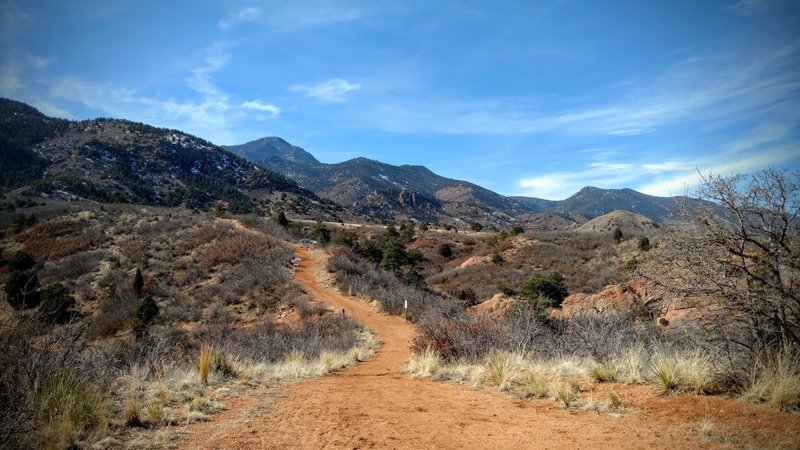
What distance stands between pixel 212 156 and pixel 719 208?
14751cm

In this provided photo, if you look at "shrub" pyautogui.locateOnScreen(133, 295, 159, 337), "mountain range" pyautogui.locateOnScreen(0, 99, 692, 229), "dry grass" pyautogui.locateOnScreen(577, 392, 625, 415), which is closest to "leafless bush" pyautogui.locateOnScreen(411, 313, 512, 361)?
"dry grass" pyautogui.locateOnScreen(577, 392, 625, 415)

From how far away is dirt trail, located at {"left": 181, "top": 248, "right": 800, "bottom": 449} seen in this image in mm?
4695

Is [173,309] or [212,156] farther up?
[212,156]

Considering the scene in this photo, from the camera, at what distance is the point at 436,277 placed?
1457 inches

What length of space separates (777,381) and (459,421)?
12.8ft

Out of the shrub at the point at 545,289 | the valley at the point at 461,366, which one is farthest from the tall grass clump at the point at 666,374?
the shrub at the point at 545,289

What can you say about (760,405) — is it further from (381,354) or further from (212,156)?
(212,156)

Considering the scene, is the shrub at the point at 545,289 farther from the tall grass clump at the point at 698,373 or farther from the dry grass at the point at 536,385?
the tall grass clump at the point at 698,373

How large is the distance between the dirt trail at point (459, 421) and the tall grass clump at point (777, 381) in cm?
22

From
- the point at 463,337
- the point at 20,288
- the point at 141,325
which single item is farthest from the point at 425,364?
the point at 20,288

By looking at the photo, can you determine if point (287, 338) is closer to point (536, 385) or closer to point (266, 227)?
point (536, 385)

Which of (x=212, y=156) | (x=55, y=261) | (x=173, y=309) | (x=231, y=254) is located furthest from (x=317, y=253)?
(x=212, y=156)

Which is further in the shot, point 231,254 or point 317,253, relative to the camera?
point 317,253

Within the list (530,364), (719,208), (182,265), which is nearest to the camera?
(719,208)
